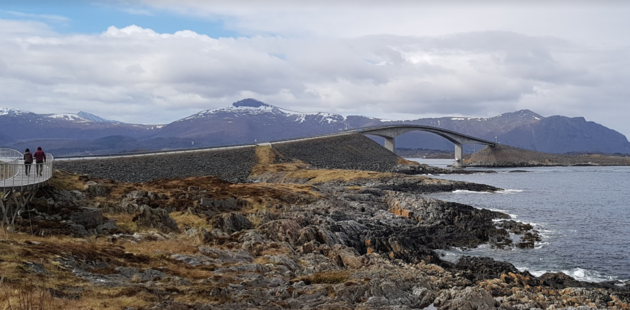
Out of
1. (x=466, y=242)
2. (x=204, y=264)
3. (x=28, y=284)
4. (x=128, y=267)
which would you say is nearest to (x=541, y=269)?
(x=466, y=242)

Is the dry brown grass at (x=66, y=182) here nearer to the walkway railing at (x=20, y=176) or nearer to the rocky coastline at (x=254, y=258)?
the rocky coastline at (x=254, y=258)

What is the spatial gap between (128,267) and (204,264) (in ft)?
12.4

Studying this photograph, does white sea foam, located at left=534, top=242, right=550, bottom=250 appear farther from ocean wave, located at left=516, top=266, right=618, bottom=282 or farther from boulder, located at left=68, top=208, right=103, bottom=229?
boulder, located at left=68, top=208, right=103, bottom=229

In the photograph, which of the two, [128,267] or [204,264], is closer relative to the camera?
[128,267]

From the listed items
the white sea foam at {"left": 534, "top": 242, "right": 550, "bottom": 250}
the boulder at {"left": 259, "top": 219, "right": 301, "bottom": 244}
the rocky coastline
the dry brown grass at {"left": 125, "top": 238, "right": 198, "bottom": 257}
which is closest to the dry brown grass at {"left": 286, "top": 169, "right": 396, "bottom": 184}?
the rocky coastline

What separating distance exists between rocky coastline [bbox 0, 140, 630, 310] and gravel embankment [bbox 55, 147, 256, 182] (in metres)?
31.0

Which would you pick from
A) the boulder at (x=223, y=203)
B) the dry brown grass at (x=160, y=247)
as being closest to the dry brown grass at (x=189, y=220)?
the boulder at (x=223, y=203)

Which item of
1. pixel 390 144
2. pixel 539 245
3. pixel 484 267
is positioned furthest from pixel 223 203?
pixel 390 144

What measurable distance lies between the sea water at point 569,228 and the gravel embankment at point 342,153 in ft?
127

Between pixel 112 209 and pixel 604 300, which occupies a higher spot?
pixel 112 209

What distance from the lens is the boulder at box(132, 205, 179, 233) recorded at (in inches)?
1247

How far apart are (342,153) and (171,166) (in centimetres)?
4856

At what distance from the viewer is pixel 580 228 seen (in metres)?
47.0

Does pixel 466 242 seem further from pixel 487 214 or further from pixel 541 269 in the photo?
pixel 487 214
